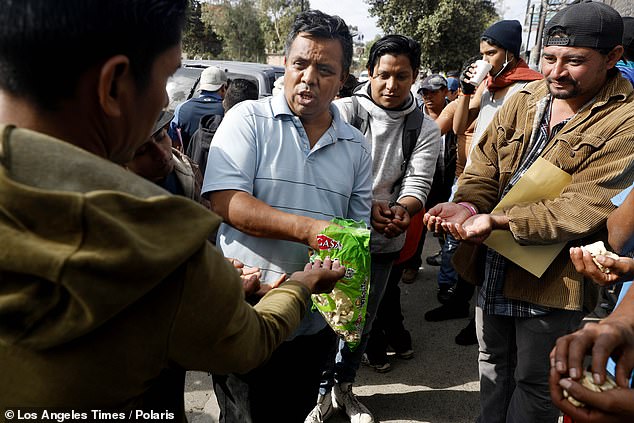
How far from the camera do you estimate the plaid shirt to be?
205cm

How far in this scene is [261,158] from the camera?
1804 millimetres

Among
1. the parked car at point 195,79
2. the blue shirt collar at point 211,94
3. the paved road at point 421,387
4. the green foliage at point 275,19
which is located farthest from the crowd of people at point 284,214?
the green foliage at point 275,19

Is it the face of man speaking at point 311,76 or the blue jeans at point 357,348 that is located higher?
the face of man speaking at point 311,76

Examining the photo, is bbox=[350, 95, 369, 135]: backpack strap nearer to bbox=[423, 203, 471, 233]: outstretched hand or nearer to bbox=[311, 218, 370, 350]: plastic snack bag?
bbox=[423, 203, 471, 233]: outstretched hand

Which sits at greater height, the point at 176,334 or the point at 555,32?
the point at 555,32

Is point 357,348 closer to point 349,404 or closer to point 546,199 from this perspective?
point 349,404

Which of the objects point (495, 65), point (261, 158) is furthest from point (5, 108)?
point (495, 65)

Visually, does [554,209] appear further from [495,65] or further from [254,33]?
[254,33]

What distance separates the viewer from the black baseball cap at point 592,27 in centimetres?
188

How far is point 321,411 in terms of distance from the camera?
2.71m

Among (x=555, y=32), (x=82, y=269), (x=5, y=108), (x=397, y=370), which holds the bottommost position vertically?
(x=397, y=370)

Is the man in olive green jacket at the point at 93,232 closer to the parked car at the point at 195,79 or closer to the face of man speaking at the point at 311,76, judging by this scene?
the face of man speaking at the point at 311,76

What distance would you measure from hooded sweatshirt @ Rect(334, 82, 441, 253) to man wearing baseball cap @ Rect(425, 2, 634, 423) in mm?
345

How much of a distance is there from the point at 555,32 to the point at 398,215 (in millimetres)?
1052
